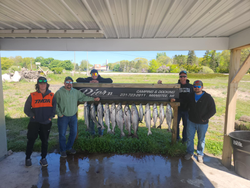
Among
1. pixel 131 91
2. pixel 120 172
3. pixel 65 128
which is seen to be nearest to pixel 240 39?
pixel 131 91

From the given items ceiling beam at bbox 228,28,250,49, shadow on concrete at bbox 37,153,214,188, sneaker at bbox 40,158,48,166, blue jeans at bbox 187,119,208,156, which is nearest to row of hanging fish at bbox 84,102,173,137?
blue jeans at bbox 187,119,208,156

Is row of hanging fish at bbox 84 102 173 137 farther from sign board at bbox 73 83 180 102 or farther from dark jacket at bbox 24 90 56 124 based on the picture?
dark jacket at bbox 24 90 56 124

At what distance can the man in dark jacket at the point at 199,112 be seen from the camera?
160 inches

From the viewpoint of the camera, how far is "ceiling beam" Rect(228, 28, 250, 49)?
12.5ft

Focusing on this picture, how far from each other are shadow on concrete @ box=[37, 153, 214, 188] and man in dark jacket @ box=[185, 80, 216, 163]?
0.52 metres

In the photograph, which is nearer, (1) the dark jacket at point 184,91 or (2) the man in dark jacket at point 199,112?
(2) the man in dark jacket at point 199,112

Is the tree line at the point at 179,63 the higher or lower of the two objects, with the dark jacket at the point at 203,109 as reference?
higher

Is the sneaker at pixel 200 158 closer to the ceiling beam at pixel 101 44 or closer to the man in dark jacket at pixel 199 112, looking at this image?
the man in dark jacket at pixel 199 112

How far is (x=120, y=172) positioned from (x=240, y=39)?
4.47 meters

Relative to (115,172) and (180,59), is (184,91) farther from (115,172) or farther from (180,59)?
(180,59)

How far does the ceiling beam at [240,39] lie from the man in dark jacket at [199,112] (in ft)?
4.49

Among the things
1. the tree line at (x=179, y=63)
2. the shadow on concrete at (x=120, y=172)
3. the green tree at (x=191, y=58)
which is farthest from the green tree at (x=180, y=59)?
the shadow on concrete at (x=120, y=172)

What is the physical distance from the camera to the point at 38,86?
378cm

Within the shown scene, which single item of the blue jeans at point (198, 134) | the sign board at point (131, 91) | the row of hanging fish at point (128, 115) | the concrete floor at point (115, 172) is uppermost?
the sign board at point (131, 91)
